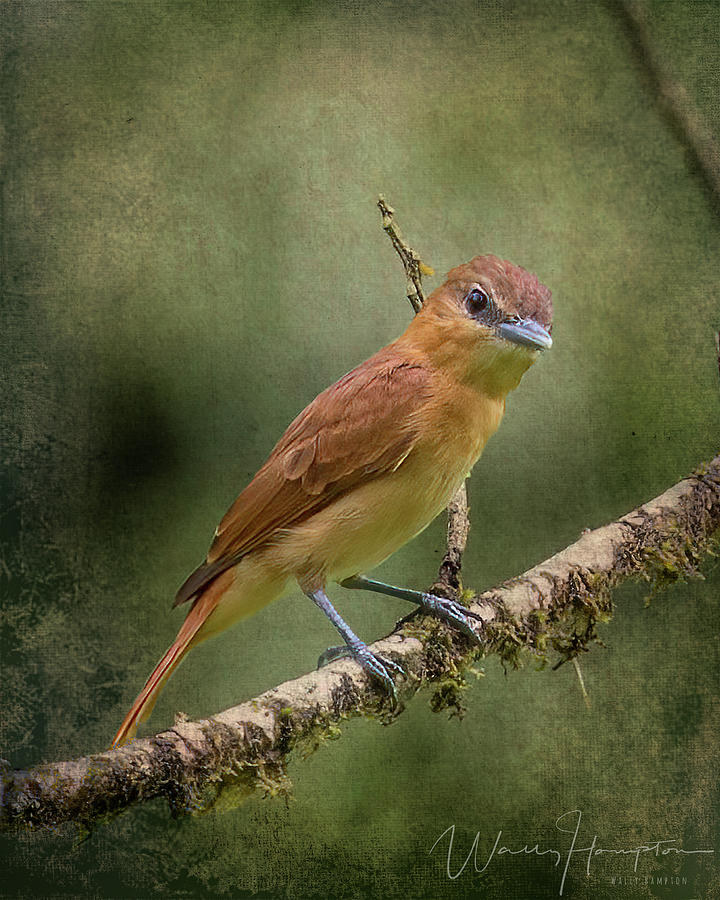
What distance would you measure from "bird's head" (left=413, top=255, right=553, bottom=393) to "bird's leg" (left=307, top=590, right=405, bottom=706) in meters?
0.71

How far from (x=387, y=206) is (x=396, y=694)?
4.76ft

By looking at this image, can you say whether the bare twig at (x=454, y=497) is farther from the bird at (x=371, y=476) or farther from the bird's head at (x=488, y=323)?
the bird's head at (x=488, y=323)

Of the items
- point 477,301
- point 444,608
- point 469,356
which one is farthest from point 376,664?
point 477,301

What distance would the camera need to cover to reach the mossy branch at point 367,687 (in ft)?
5.73

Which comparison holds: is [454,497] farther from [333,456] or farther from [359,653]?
[359,653]

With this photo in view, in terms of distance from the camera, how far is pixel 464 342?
238cm

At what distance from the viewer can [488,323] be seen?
2.32m

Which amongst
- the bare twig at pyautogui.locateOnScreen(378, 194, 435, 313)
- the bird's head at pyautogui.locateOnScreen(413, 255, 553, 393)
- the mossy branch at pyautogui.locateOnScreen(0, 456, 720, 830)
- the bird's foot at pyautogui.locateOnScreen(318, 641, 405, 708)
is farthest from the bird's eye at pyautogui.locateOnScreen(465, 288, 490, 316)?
the bird's foot at pyautogui.locateOnScreen(318, 641, 405, 708)

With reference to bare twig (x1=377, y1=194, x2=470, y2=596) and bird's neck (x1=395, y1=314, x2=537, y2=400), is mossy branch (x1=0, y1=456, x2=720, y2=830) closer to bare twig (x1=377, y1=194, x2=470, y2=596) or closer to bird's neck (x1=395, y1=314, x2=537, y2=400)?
bare twig (x1=377, y1=194, x2=470, y2=596)

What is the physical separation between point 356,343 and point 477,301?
1.85 feet

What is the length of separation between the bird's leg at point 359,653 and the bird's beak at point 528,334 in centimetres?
85

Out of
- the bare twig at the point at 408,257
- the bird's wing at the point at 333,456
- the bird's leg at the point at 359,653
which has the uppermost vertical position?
the bare twig at the point at 408,257
